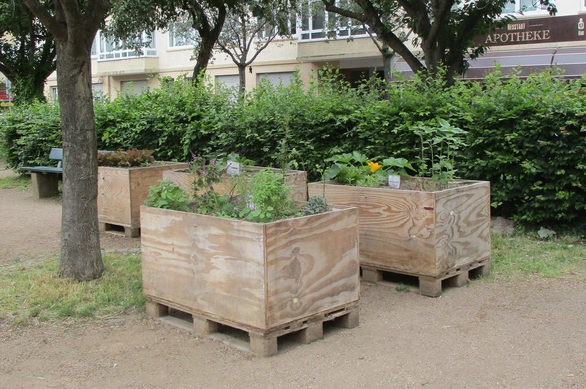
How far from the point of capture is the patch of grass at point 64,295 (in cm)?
506

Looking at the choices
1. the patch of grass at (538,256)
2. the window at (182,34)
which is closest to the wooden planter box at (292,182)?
the patch of grass at (538,256)

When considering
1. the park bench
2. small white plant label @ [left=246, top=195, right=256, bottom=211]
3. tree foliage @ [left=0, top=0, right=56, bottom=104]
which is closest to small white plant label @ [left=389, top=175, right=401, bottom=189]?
small white plant label @ [left=246, top=195, right=256, bottom=211]

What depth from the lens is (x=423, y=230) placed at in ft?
17.9

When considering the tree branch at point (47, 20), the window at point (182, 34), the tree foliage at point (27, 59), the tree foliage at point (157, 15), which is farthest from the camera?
the window at point (182, 34)

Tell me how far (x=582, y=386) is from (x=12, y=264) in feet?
18.4

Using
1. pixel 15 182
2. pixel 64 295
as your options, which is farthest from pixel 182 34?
pixel 64 295

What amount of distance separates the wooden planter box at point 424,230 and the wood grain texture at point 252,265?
0.99 metres

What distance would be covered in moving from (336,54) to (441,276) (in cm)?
2201

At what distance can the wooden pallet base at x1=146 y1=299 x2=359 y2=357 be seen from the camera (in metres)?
4.18

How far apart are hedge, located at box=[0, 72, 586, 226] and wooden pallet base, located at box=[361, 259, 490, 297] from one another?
136 cm

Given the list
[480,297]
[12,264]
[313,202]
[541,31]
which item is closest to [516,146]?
[480,297]

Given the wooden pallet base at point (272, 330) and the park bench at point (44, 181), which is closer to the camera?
the wooden pallet base at point (272, 330)

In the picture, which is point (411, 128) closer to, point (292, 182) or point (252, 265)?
point (292, 182)

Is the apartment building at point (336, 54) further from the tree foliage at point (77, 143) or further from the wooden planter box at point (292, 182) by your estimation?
the tree foliage at point (77, 143)
